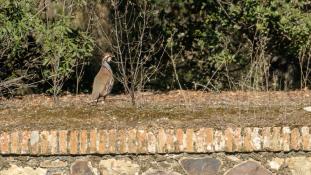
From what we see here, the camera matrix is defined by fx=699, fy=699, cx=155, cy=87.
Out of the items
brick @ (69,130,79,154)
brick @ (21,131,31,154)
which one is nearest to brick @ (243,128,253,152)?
brick @ (69,130,79,154)

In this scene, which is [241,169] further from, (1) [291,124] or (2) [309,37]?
(2) [309,37]

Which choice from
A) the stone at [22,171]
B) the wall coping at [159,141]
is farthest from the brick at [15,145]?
the stone at [22,171]

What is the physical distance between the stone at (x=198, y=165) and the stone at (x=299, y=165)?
0.53 metres

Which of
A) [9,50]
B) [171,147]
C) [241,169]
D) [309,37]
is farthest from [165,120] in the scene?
[309,37]

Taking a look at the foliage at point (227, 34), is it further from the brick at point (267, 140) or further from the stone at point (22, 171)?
the stone at point (22, 171)

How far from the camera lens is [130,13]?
1334cm

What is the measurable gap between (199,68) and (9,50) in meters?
4.49

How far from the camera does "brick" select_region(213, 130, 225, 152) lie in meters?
5.11

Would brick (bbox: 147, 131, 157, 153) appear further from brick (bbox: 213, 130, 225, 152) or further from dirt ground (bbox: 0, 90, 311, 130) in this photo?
brick (bbox: 213, 130, 225, 152)

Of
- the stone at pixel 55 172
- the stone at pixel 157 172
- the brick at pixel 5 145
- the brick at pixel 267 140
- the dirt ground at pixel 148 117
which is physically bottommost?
the stone at pixel 55 172

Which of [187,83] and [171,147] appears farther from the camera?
[187,83]

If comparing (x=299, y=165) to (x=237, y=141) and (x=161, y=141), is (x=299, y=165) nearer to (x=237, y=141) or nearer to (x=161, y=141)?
(x=237, y=141)

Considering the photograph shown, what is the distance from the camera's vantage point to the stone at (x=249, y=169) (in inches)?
202

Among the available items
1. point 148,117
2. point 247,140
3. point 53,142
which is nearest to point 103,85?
point 148,117
